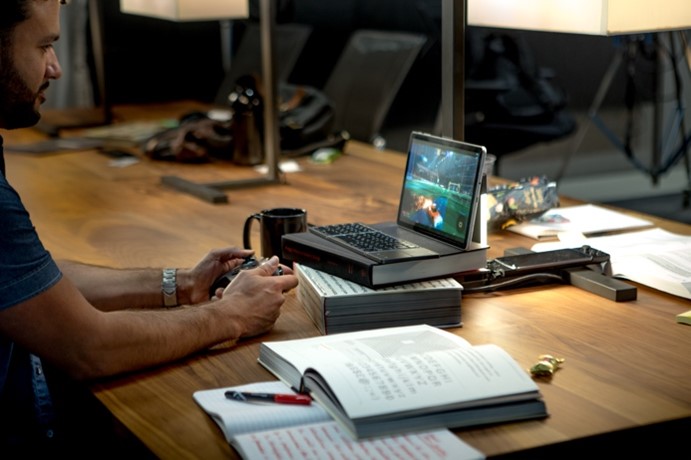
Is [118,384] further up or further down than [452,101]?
further down

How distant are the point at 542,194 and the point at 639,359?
31.7 inches

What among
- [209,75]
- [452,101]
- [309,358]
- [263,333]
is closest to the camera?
[309,358]

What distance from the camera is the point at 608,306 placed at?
5.63 feet

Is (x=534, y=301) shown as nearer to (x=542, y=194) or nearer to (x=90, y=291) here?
(x=542, y=194)

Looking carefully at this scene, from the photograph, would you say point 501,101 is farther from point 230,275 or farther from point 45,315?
point 45,315

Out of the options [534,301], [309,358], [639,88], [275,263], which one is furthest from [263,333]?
[639,88]

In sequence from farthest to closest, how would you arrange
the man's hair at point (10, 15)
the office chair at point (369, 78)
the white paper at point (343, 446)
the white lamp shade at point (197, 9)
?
the office chair at point (369, 78)
the white lamp shade at point (197, 9)
the man's hair at point (10, 15)
the white paper at point (343, 446)

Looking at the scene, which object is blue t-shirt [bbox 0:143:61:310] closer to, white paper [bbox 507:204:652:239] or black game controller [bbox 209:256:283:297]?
black game controller [bbox 209:256:283:297]

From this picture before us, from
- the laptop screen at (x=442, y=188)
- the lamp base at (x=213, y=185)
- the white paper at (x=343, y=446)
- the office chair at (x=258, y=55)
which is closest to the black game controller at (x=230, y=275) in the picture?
the laptop screen at (x=442, y=188)

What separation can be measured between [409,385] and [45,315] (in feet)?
1.62

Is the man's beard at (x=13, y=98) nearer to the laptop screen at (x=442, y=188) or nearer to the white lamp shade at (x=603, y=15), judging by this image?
the laptop screen at (x=442, y=188)

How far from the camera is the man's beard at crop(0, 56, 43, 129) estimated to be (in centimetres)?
151

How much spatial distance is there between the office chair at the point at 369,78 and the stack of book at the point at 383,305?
7.39 feet

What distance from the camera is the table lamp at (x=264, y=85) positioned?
281 cm
